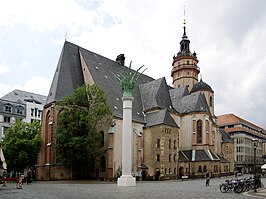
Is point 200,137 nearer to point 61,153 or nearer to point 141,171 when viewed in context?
point 141,171

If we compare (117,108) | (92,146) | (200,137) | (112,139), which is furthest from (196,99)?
(92,146)

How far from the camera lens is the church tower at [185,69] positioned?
82.4 m

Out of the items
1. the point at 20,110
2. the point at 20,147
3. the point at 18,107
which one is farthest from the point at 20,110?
the point at 20,147

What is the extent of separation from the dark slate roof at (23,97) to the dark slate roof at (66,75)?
26390mm

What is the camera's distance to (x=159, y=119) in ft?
182

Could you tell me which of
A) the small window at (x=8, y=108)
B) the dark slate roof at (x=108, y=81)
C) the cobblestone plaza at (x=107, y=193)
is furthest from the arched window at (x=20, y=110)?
the cobblestone plaza at (x=107, y=193)

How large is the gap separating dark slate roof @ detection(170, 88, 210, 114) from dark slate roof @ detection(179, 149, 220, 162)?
303 inches

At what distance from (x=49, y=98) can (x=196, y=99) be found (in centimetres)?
2862

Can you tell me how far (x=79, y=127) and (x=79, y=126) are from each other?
17 centimetres

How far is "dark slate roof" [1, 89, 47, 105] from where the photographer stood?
77312mm

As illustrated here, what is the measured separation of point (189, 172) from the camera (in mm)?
59875

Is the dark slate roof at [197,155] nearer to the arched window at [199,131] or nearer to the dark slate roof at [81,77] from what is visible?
the arched window at [199,131]

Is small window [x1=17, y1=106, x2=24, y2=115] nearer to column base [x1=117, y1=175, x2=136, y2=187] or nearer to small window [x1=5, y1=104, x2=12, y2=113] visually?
small window [x1=5, y1=104, x2=12, y2=113]

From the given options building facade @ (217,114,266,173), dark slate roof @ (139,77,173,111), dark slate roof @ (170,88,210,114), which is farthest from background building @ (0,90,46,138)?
building facade @ (217,114,266,173)
